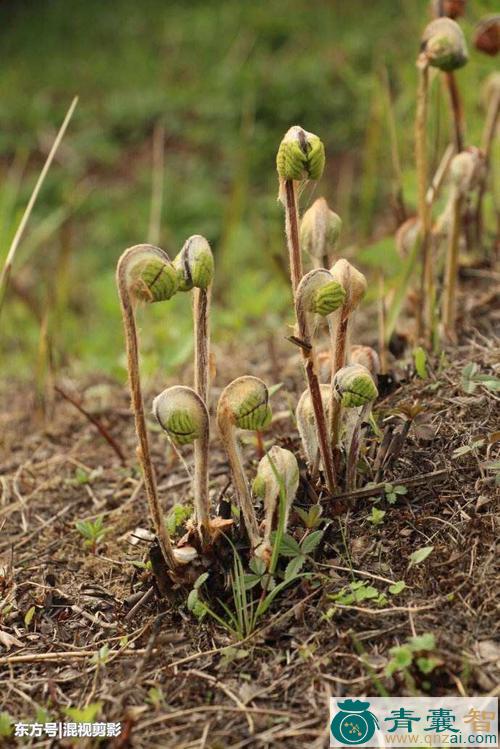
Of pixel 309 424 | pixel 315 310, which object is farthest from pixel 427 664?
pixel 315 310

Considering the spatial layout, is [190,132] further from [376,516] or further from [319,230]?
[376,516]

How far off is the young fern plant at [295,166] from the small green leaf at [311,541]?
0.45 m

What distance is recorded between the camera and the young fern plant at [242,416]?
145cm

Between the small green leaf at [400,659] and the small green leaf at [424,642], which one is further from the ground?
the small green leaf at [424,642]

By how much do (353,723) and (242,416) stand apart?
0.53 m

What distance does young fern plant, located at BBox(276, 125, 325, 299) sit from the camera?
1.44 m

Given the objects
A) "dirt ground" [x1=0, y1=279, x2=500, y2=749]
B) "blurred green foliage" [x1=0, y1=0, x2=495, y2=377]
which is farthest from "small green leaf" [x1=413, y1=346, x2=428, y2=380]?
"blurred green foliage" [x1=0, y1=0, x2=495, y2=377]

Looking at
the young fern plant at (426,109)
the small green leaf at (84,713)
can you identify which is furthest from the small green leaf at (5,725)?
the young fern plant at (426,109)

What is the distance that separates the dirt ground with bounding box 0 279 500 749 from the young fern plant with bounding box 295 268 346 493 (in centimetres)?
15

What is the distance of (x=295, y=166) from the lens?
1.45 meters

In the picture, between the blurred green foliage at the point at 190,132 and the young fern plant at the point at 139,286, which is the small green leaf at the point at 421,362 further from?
the blurred green foliage at the point at 190,132

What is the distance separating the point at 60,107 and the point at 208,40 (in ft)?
4.62

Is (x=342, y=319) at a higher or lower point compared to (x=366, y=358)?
higher

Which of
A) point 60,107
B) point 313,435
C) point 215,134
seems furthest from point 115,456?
point 60,107
